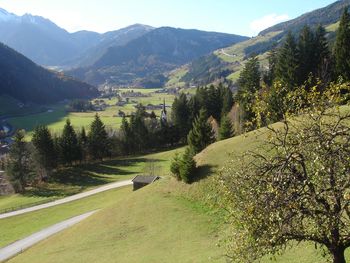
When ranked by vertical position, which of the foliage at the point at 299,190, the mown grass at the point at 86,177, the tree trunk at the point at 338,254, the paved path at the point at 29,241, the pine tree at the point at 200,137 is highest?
the foliage at the point at 299,190

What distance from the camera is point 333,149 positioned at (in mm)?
14773

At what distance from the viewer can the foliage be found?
14.9m

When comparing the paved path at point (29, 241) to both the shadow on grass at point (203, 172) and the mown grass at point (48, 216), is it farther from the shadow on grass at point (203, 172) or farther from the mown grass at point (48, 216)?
the shadow on grass at point (203, 172)

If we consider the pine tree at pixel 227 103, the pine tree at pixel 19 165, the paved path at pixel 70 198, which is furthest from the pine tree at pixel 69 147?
the pine tree at pixel 227 103

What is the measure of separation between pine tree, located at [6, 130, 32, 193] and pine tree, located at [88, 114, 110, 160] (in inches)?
910

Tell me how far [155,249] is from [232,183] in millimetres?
20704

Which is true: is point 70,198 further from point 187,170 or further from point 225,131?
point 187,170

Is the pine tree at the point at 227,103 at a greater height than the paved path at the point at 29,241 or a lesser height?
greater

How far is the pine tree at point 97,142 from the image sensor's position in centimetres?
11656

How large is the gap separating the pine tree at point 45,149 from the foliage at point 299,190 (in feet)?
301

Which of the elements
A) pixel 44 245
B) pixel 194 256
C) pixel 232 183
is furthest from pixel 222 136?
pixel 232 183

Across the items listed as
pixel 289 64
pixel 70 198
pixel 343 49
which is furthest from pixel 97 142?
pixel 343 49

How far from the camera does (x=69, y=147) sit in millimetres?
108500

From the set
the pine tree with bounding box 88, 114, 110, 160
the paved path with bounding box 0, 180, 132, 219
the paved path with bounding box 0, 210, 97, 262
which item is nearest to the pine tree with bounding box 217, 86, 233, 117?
the pine tree with bounding box 88, 114, 110, 160
